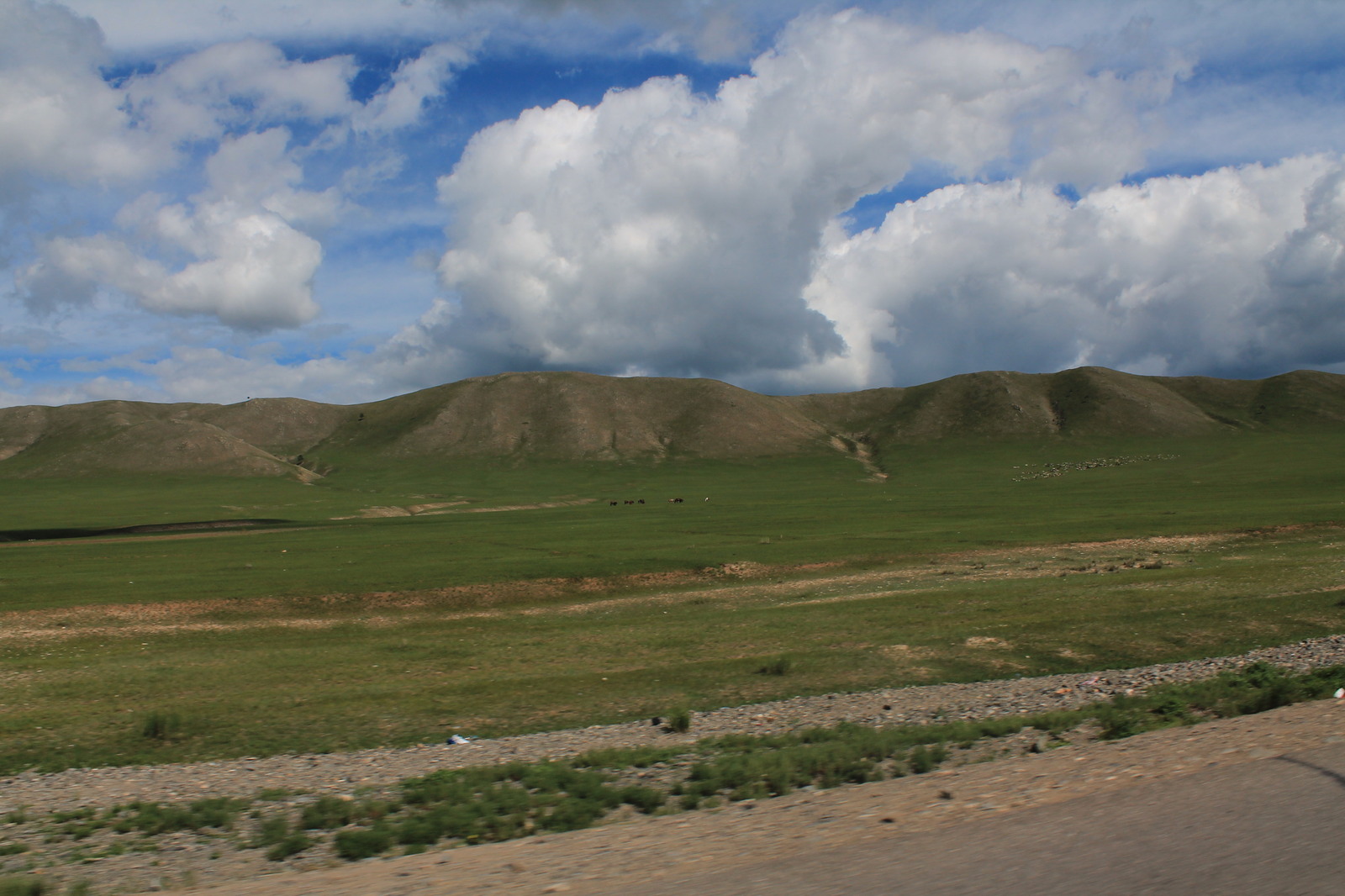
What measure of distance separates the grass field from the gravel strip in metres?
1.21

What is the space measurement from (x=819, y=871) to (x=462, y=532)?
253ft

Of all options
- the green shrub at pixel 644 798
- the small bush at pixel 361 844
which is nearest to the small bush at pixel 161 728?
the small bush at pixel 361 844

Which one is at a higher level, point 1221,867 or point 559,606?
point 1221,867

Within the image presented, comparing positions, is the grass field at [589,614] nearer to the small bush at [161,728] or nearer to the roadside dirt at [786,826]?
the small bush at [161,728]

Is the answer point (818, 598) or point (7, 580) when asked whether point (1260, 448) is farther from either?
point (7, 580)

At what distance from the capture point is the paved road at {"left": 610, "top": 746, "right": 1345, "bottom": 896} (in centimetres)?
688

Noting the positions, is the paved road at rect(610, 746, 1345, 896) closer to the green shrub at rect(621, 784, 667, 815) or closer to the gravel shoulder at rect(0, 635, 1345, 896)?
the gravel shoulder at rect(0, 635, 1345, 896)

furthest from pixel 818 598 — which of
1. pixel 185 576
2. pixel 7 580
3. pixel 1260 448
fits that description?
pixel 1260 448

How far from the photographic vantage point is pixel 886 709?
18188 mm

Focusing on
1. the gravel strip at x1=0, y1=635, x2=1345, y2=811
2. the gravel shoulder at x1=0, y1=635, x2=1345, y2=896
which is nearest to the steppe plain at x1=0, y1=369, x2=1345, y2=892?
the gravel strip at x1=0, y1=635, x2=1345, y2=811

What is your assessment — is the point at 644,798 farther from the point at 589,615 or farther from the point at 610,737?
the point at 589,615

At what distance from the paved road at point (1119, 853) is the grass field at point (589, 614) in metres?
11.4

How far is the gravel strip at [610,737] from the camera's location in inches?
→ 540

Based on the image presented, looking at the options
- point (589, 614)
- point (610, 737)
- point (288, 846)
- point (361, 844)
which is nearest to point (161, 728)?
point (610, 737)
